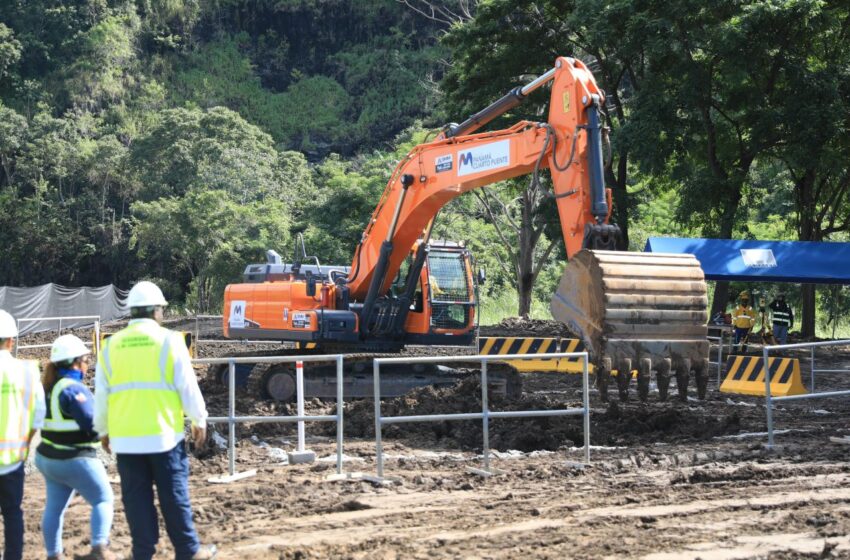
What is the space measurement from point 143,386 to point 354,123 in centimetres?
6598

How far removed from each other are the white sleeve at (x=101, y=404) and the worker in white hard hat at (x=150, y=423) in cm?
5

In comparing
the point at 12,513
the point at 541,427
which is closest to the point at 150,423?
the point at 12,513

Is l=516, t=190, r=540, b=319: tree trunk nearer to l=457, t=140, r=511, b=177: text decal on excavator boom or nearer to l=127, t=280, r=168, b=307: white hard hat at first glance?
l=457, t=140, r=511, b=177: text decal on excavator boom

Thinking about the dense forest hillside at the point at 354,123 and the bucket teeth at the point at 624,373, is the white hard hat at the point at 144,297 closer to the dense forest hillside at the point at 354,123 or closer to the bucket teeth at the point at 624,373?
the bucket teeth at the point at 624,373

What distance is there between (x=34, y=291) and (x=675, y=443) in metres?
28.4

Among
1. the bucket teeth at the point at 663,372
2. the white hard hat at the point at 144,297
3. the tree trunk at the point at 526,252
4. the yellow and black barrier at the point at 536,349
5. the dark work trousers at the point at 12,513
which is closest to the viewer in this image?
the white hard hat at the point at 144,297

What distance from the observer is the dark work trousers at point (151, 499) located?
6.51 meters

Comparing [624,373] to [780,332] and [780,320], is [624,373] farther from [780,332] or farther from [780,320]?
[780,332]

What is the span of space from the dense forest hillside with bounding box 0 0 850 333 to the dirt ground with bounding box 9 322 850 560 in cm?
388

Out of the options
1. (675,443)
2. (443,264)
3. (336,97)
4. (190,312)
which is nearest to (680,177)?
(443,264)

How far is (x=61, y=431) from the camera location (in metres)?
7.11

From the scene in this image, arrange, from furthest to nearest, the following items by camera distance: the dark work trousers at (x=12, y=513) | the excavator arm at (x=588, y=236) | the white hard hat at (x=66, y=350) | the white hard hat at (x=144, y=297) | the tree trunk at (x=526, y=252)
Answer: the tree trunk at (x=526, y=252) → the excavator arm at (x=588, y=236) → the white hard hat at (x=66, y=350) → the dark work trousers at (x=12, y=513) → the white hard hat at (x=144, y=297)

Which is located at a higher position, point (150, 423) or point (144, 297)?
point (144, 297)

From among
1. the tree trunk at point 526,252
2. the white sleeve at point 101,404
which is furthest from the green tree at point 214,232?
the white sleeve at point 101,404
